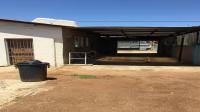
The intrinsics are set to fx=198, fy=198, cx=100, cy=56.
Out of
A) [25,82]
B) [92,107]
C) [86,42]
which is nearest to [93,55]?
[86,42]

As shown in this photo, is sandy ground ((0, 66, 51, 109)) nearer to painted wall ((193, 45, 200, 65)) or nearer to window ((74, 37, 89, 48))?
window ((74, 37, 89, 48))

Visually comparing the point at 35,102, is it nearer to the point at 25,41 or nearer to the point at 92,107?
the point at 92,107

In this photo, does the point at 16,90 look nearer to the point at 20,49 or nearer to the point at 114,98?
the point at 114,98

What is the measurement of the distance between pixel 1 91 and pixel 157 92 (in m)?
4.88

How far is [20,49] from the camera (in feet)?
42.2

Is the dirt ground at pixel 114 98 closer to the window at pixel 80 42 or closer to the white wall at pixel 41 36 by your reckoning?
the white wall at pixel 41 36

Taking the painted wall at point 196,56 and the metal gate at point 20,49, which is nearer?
the metal gate at point 20,49

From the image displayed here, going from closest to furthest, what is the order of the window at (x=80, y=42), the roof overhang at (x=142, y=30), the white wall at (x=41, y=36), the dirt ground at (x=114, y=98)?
the dirt ground at (x=114, y=98) < the white wall at (x=41, y=36) < the roof overhang at (x=142, y=30) < the window at (x=80, y=42)

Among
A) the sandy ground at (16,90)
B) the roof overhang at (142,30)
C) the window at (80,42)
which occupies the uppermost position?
the roof overhang at (142,30)

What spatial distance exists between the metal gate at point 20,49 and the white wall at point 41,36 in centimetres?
38

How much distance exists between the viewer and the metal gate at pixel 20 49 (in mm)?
12703

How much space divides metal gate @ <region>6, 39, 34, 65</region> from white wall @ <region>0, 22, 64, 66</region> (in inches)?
14.9

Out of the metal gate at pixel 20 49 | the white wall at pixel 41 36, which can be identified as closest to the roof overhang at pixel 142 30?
the white wall at pixel 41 36

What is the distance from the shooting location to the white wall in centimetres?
1229
